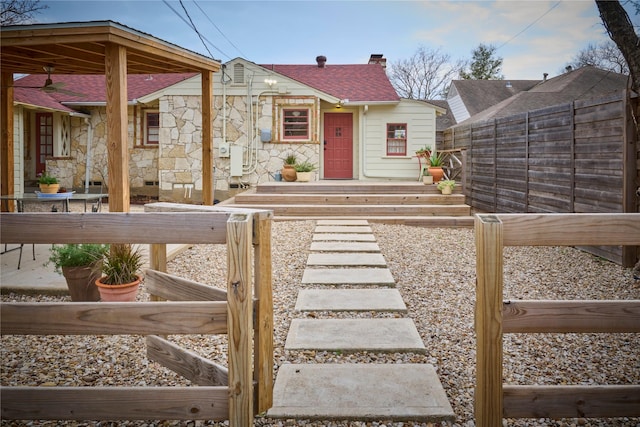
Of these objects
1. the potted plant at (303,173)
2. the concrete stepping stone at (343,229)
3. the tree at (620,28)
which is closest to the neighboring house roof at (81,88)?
the potted plant at (303,173)

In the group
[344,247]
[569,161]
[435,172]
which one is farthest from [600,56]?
[344,247]

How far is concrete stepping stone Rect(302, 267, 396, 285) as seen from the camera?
4609 millimetres

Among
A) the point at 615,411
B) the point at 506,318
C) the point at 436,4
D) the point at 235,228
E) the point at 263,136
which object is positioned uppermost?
the point at 436,4

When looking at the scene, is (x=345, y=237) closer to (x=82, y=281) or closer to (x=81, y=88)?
(x=82, y=281)

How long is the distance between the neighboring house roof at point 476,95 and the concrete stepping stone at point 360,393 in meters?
20.7

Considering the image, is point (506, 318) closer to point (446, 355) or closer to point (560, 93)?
point (446, 355)

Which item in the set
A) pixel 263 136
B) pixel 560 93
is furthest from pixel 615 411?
pixel 560 93

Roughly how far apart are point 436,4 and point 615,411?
16.1m

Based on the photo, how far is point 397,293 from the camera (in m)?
4.25

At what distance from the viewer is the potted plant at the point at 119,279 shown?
3.73 metres

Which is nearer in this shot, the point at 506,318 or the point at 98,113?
the point at 506,318

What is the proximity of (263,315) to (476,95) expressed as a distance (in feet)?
76.0

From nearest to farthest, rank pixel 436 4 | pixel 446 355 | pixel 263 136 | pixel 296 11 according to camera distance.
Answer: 1. pixel 446 355
2. pixel 263 136
3. pixel 436 4
4. pixel 296 11

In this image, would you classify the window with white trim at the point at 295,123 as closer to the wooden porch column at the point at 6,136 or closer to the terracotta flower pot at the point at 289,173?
the terracotta flower pot at the point at 289,173
